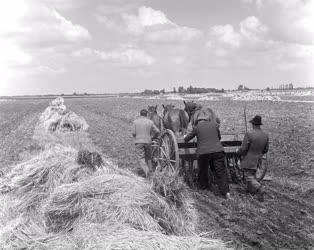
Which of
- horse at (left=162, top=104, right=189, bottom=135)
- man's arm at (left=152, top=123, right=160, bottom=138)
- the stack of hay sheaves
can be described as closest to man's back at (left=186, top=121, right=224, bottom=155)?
man's arm at (left=152, top=123, right=160, bottom=138)

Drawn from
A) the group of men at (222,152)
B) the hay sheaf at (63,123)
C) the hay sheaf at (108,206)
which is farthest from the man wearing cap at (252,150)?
the hay sheaf at (63,123)

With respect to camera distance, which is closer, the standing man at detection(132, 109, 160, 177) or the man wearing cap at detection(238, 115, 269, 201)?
the man wearing cap at detection(238, 115, 269, 201)

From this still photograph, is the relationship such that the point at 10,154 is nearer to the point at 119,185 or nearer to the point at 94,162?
the point at 94,162

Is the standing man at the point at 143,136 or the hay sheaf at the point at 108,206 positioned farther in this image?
the standing man at the point at 143,136

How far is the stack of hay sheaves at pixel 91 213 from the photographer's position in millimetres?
4891

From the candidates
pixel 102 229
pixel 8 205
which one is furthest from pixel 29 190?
pixel 102 229

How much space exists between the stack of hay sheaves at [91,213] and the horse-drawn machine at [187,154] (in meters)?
2.10

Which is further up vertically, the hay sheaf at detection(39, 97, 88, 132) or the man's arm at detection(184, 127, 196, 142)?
the man's arm at detection(184, 127, 196, 142)

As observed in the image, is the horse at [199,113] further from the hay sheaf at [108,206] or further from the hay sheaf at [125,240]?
the hay sheaf at [125,240]

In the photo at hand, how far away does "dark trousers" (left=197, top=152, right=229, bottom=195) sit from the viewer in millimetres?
8367

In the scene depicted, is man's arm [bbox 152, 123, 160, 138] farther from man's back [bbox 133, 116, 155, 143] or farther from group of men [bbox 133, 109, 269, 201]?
group of men [bbox 133, 109, 269, 201]

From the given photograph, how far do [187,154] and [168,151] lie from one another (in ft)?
1.34

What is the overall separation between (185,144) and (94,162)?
2762 mm

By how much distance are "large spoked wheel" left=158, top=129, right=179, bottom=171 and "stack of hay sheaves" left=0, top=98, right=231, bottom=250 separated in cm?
177
